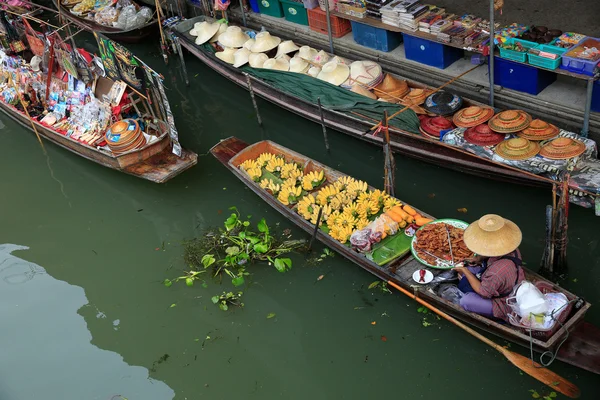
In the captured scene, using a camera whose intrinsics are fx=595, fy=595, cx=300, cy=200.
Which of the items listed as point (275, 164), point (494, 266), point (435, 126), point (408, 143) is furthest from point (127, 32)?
point (494, 266)

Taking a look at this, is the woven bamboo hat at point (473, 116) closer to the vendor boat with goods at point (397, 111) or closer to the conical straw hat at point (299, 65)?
the vendor boat with goods at point (397, 111)

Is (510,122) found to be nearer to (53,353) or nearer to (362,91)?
(362,91)

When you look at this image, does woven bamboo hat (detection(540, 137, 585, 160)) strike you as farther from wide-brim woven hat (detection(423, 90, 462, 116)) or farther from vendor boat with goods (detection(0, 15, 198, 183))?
vendor boat with goods (detection(0, 15, 198, 183))

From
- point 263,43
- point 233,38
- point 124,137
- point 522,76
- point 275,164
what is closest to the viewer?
point 522,76

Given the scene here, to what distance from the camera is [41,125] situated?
36.3 feet

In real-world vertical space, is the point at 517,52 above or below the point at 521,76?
above

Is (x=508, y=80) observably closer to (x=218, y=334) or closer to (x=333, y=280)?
(x=333, y=280)

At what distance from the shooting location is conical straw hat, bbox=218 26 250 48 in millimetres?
11875

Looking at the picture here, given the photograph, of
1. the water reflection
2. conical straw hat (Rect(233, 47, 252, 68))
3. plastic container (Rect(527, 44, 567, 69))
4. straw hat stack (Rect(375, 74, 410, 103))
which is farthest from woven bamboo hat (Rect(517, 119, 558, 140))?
the water reflection

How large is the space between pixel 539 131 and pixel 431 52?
9.07 ft

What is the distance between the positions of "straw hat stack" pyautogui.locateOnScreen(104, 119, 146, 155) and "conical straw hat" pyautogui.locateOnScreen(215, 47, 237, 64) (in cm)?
261

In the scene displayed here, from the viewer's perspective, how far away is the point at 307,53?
11039 millimetres

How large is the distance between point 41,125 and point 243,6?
204 inches

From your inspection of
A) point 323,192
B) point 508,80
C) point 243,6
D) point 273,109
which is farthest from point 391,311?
point 243,6
